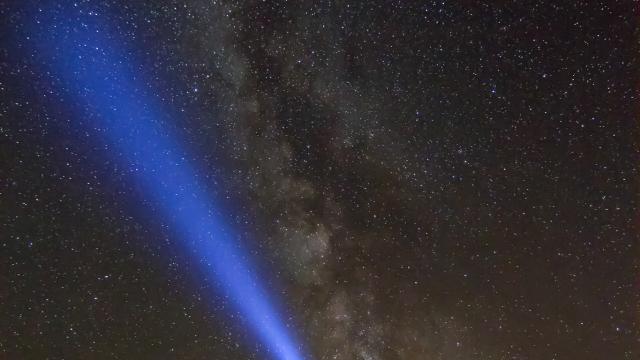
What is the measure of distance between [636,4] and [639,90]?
0.96 m

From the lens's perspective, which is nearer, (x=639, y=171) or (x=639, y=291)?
(x=639, y=171)

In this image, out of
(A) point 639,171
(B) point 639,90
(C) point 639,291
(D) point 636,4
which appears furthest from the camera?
(C) point 639,291

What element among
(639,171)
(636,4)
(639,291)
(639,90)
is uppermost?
(636,4)

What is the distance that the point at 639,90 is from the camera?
160 inches

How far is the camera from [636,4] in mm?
3623

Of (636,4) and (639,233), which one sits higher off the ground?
(636,4)

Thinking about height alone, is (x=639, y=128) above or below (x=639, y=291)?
above

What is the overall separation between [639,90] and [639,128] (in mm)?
476

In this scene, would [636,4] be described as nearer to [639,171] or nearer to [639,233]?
[639,171]

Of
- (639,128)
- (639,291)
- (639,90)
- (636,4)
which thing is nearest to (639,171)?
(639,128)

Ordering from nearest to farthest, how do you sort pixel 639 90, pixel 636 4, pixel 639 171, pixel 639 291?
1. pixel 636 4
2. pixel 639 90
3. pixel 639 171
4. pixel 639 291

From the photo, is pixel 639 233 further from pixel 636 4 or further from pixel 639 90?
pixel 636 4

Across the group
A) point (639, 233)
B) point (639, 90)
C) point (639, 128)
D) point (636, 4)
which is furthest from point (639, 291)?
point (636, 4)

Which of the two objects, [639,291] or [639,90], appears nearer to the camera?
[639,90]
